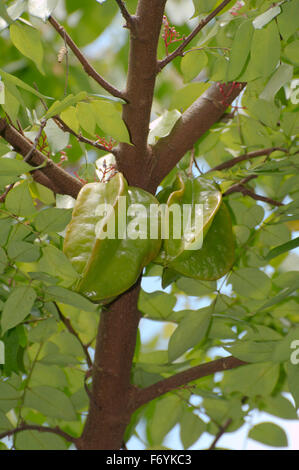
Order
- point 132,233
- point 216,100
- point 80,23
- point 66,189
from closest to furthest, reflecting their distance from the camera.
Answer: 1. point 132,233
2. point 66,189
3. point 216,100
4. point 80,23

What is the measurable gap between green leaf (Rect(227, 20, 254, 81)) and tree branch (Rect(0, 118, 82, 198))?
0.94ft

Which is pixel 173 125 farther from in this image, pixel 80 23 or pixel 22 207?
pixel 80 23

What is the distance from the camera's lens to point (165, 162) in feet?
3.02

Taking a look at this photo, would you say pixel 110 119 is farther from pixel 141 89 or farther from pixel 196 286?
pixel 196 286

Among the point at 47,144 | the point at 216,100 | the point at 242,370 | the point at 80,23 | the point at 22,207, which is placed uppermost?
the point at 80,23

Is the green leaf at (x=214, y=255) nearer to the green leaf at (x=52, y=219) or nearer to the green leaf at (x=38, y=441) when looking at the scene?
the green leaf at (x=52, y=219)

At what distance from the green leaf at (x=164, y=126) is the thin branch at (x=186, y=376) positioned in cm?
37

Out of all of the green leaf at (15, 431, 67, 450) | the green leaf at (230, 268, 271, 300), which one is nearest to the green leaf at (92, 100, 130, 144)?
the green leaf at (230, 268, 271, 300)

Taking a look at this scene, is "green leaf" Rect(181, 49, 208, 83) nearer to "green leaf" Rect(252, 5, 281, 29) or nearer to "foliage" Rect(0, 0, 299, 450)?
"foliage" Rect(0, 0, 299, 450)

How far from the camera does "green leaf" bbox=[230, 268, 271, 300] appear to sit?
0.96 meters

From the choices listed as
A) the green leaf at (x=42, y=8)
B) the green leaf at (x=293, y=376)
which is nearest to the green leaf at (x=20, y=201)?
A: the green leaf at (x=42, y=8)

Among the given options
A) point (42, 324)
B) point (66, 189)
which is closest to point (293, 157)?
point (66, 189)

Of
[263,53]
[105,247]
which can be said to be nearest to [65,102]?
[105,247]

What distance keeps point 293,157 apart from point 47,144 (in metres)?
0.38
